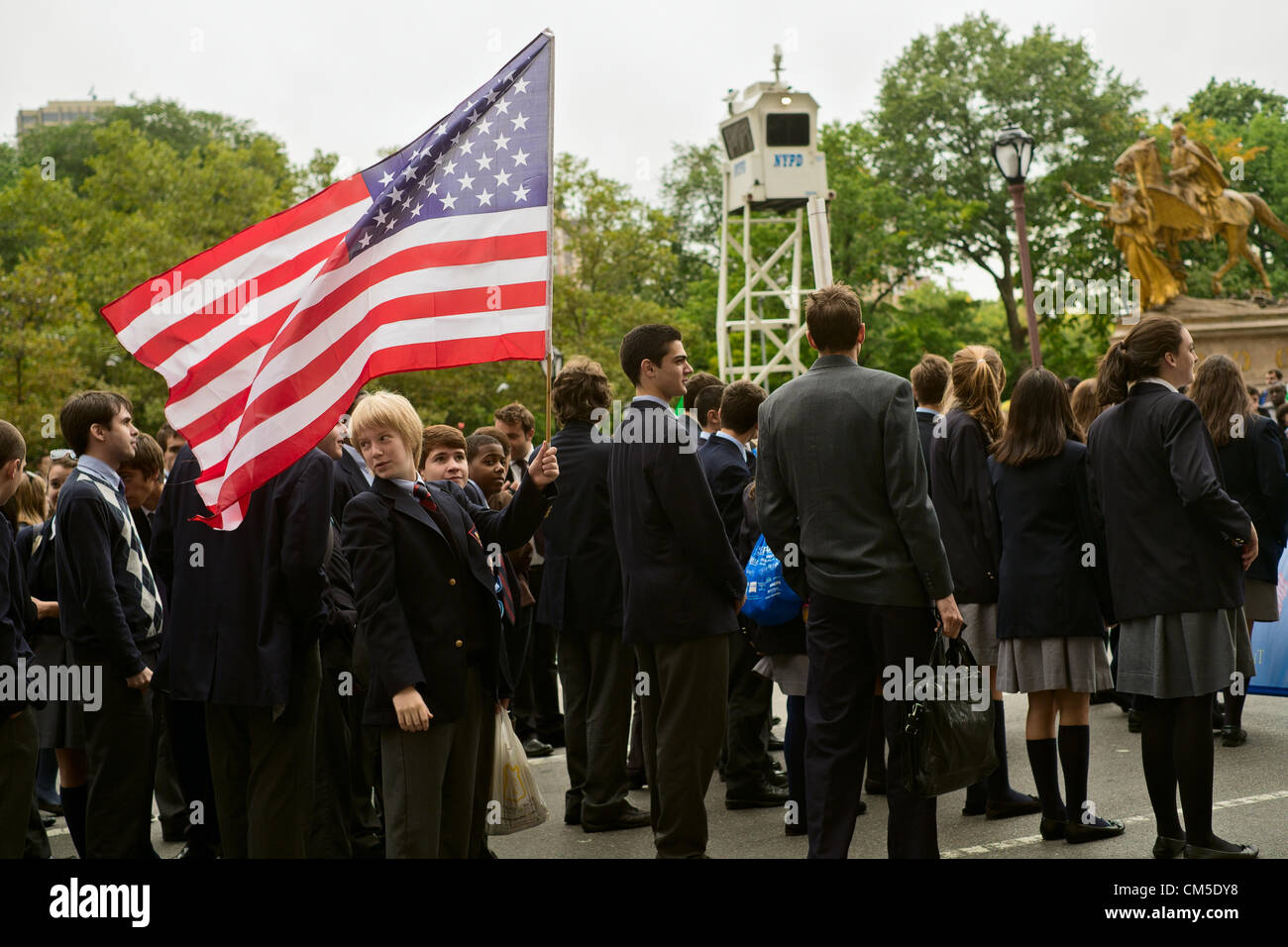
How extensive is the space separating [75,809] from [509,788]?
275 cm

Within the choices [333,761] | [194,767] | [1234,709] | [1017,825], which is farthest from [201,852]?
[1234,709]

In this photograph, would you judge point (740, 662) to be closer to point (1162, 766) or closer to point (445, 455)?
point (445, 455)

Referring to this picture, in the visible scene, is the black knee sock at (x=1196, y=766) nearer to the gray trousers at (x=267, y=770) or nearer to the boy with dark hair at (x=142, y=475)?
the gray trousers at (x=267, y=770)

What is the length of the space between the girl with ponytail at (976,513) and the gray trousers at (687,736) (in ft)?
5.28

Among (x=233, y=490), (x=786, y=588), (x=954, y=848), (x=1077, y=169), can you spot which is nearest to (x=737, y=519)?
(x=786, y=588)

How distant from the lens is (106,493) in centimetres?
575

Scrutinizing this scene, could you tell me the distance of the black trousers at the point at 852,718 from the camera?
511cm

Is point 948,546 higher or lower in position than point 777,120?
lower

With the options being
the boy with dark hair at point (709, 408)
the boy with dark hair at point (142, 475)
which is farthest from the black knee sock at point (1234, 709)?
the boy with dark hair at point (142, 475)

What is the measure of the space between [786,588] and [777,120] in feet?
72.2

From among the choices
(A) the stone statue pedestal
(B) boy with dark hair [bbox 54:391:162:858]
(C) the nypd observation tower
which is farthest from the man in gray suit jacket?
(A) the stone statue pedestal

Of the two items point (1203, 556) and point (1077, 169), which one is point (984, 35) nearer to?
point (1077, 169)

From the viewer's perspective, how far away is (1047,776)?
631cm

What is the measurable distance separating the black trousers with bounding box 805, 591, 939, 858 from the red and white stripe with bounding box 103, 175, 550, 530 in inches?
66.2
